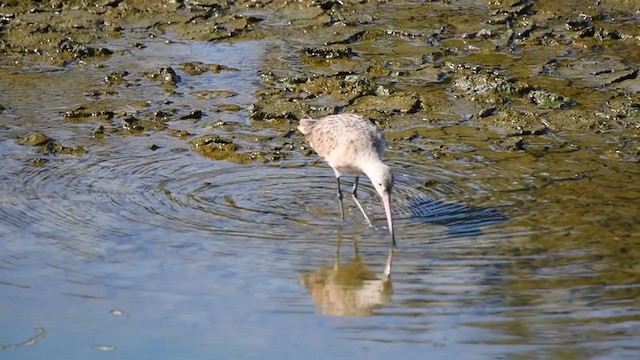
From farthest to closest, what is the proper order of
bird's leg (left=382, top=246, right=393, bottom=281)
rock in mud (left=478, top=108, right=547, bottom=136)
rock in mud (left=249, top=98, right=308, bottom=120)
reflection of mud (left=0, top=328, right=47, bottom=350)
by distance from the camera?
rock in mud (left=249, top=98, right=308, bottom=120)
rock in mud (left=478, top=108, right=547, bottom=136)
bird's leg (left=382, top=246, right=393, bottom=281)
reflection of mud (left=0, top=328, right=47, bottom=350)

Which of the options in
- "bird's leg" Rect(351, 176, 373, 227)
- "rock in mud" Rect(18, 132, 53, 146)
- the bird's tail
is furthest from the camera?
"rock in mud" Rect(18, 132, 53, 146)

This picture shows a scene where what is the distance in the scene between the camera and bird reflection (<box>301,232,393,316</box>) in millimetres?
7129

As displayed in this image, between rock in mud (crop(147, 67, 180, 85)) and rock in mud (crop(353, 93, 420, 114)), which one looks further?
rock in mud (crop(147, 67, 180, 85))

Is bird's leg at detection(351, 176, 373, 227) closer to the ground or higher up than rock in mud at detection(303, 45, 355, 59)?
closer to the ground

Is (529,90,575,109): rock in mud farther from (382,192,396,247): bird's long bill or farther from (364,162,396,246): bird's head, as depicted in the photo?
(382,192,396,247): bird's long bill

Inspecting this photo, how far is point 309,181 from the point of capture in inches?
373

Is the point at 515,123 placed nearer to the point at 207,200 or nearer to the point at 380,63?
the point at 380,63

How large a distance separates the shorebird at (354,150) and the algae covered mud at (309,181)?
26 centimetres

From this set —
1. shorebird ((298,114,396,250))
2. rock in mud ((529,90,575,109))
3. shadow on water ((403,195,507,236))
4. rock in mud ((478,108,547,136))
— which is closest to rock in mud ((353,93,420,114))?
rock in mud ((478,108,547,136))

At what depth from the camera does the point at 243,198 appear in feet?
29.4

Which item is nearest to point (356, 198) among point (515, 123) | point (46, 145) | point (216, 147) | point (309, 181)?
point (309, 181)

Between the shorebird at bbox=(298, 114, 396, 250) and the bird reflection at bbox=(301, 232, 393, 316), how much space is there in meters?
0.57

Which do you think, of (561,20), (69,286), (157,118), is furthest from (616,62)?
(69,286)

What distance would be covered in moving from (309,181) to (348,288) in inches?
80.3
